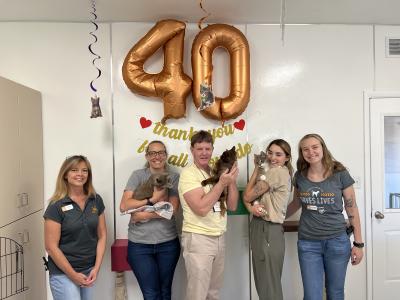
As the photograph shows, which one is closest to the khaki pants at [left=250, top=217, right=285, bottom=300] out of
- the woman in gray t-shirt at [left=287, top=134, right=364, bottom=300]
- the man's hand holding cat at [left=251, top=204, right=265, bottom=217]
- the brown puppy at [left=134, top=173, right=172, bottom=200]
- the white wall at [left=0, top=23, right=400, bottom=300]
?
the man's hand holding cat at [left=251, top=204, right=265, bottom=217]

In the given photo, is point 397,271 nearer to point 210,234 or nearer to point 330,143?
point 330,143

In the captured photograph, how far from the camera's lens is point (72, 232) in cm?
193

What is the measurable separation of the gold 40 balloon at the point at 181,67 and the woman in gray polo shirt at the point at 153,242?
50 centimetres

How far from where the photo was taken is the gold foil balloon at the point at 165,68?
104 inches

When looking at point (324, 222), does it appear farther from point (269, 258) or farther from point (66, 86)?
point (66, 86)

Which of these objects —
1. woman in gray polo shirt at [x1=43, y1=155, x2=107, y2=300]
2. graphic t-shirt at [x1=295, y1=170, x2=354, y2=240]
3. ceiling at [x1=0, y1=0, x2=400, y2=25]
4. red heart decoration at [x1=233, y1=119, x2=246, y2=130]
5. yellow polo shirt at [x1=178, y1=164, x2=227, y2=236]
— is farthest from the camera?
red heart decoration at [x1=233, y1=119, x2=246, y2=130]

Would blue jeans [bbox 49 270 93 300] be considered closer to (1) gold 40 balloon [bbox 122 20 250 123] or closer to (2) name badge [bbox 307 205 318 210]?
(1) gold 40 balloon [bbox 122 20 250 123]

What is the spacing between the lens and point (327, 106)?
2.96 metres

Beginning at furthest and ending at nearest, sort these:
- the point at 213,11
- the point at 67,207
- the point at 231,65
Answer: the point at 231,65 < the point at 213,11 < the point at 67,207

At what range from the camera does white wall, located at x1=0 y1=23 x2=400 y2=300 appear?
9.11 feet

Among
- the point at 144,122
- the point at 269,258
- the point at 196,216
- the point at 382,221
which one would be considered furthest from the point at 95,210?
the point at 382,221

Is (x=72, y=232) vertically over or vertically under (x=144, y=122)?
under

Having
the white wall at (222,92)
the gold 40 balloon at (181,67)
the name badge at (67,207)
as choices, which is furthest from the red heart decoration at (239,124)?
the name badge at (67,207)

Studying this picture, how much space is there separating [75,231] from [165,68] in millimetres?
1415
